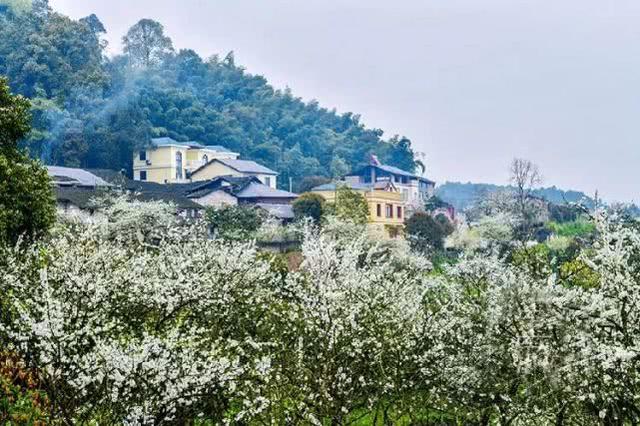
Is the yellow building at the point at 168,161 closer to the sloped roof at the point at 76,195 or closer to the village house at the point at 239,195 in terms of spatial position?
the village house at the point at 239,195

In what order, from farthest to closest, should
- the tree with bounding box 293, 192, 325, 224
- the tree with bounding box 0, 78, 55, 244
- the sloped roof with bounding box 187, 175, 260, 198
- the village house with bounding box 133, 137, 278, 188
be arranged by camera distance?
1. the village house with bounding box 133, 137, 278, 188
2. the sloped roof with bounding box 187, 175, 260, 198
3. the tree with bounding box 293, 192, 325, 224
4. the tree with bounding box 0, 78, 55, 244

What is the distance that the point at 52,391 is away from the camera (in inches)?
351

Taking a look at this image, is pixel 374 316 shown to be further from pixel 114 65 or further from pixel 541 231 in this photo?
pixel 114 65

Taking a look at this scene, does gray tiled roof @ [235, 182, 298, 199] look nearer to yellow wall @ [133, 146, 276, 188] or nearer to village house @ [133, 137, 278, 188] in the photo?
village house @ [133, 137, 278, 188]

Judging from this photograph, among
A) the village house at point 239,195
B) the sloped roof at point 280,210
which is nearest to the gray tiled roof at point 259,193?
the village house at point 239,195

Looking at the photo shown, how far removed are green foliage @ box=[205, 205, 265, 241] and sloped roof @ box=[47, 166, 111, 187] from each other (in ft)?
41.3

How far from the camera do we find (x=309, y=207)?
5372 cm

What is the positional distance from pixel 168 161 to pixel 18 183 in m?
61.1

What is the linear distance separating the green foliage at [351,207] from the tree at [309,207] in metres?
1.81

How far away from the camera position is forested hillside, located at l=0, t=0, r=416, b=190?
246 feet

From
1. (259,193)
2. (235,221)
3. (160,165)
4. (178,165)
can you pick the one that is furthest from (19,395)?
(178,165)

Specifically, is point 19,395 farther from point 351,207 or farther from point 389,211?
point 389,211

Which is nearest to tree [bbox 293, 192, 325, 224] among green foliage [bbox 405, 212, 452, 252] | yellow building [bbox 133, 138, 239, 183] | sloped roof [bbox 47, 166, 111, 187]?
green foliage [bbox 405, 212, 452, 252]

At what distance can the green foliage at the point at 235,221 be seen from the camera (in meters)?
44.8
